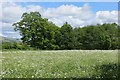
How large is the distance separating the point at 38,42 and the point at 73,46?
35.4 ft

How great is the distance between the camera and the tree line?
9301 centimetres

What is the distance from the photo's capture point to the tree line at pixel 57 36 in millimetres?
93012

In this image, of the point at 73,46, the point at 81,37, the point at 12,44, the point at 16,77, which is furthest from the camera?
the point at 81,37

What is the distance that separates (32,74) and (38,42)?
266 feet

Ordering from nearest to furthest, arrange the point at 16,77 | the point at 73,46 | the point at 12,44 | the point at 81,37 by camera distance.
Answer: the point at 16,77 < the point at 12,44 < the point at 73,46 < the point at 81,37

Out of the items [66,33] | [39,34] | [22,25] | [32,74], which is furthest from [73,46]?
[32,74]

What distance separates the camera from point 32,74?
1273cm

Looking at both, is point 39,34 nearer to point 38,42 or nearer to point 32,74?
point 38,42

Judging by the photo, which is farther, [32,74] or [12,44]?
[12,44]

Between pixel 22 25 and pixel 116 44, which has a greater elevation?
pixel 22 25

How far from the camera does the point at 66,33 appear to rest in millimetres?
95500

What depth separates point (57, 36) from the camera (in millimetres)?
95250

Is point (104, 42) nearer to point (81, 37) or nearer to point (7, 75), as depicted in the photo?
point (81, 37)

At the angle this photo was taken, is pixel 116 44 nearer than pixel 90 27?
Yes
